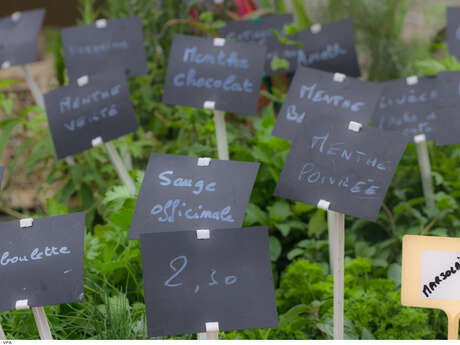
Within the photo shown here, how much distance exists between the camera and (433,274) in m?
0.98

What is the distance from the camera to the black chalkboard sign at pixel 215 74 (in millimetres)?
1473

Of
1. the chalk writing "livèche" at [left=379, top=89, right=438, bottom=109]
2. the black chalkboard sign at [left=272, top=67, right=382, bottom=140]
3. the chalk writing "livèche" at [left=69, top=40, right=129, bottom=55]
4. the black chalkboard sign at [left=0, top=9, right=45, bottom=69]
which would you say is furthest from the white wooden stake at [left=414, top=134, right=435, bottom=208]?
the black chalkboard sign at [left=0, top=9, right=45, bottom=69]

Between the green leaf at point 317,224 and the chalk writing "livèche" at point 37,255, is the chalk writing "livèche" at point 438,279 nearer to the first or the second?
the green leaf at point 317,224

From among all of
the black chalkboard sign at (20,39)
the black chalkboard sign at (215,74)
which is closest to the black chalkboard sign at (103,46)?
the black chalkboard sign at (20,39)

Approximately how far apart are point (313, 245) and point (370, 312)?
0.28 metres

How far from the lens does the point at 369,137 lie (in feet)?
3.59

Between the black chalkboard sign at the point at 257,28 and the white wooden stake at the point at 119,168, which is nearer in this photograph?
the white wooden stake at the point at 119,168

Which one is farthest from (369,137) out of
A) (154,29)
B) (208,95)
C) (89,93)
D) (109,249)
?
(154,29)

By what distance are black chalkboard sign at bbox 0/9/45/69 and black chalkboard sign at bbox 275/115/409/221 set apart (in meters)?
1.18

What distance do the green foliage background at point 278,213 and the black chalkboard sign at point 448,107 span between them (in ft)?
0.41

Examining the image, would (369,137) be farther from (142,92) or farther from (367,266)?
(142,92)

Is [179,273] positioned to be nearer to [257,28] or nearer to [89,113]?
[89,113]

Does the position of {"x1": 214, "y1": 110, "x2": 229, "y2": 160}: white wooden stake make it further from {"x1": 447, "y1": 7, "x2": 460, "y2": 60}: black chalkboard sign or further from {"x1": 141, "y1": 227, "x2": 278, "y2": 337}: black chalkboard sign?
{"x1": 447, "y1": 7, "x2": 460, "y2": 60}: black chalkboard sign

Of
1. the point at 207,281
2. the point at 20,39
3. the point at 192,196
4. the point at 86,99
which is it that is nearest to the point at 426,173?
the point at 192,196
